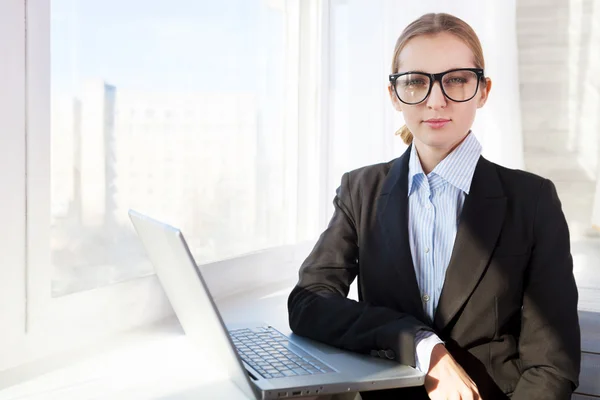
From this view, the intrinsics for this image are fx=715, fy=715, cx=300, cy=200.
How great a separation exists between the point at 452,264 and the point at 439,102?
11.8 inches

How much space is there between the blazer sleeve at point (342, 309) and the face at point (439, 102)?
0.75 feet

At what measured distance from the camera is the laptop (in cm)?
106

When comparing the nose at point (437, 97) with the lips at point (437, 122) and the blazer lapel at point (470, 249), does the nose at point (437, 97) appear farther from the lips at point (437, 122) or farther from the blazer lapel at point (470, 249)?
the blazer lapel at point (470, 249)

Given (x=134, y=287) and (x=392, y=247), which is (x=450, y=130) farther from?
(x=134, y=287)

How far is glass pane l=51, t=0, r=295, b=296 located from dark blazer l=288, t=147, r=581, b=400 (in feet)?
1.69

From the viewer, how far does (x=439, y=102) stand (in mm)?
1321

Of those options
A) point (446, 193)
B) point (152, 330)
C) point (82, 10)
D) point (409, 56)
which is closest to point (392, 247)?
point (446, 193)

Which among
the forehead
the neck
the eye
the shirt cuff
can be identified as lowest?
the shirt cuff

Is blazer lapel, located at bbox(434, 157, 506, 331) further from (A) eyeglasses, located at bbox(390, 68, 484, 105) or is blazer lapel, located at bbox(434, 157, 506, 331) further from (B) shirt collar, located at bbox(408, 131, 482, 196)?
(A) eyeglasses, located at bbox(390, 68, 484, 105)

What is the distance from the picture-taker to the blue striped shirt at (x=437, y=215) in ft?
4.40

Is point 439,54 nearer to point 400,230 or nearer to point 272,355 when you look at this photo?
point 400,230

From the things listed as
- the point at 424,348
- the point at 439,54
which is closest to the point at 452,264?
the point at 424,348

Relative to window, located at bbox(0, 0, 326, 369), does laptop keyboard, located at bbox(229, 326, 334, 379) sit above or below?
below

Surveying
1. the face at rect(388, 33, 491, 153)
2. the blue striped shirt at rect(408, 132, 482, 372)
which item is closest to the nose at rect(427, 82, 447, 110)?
the face at rect(388, 33, 491, 153)
